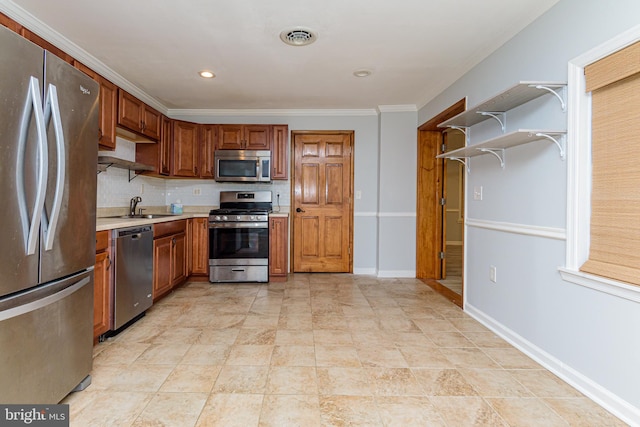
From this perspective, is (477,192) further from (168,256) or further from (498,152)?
(168,256)

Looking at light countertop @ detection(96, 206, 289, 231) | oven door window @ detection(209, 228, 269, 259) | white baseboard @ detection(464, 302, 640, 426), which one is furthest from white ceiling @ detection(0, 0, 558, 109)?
white baseboard @ detection(464, 302, 640, 426)

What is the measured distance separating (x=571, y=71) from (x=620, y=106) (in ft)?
1.23

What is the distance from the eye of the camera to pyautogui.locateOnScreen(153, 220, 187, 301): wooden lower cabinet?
10.7 feet

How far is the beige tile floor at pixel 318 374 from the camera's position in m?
1.62

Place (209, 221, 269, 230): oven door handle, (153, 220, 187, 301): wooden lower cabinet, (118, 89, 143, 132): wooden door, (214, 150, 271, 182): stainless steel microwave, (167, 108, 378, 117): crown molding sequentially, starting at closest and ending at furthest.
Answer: (118, 89, 143, 132): wooden door → (153, 220, 187, 301): wooden lower cabinet → (209, 221, 269, 230): oven door handle → (214, 150, 271, 182): stainless steel microwave → (167, 108, 378, 117): crown molding

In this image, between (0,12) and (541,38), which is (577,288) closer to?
(541,38)

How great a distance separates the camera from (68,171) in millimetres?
1624

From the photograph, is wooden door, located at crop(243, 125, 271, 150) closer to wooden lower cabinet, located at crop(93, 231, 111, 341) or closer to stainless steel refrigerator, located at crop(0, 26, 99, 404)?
wooden lower cabinet, located at crop(93, 231, 111, 341)

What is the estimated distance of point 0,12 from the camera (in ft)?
6.92

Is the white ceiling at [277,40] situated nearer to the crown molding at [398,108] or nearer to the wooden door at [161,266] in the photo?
the crown molding at [398,108]

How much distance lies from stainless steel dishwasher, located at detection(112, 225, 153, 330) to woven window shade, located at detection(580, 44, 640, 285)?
301 cm

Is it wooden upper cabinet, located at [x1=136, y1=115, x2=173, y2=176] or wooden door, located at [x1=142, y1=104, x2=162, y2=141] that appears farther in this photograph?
wooden upper cabinet, located at [x1=136, y1=115, x2=173, y2=176]

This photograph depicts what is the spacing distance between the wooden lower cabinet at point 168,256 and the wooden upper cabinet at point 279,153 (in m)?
1.32

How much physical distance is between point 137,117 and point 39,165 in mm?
2276
